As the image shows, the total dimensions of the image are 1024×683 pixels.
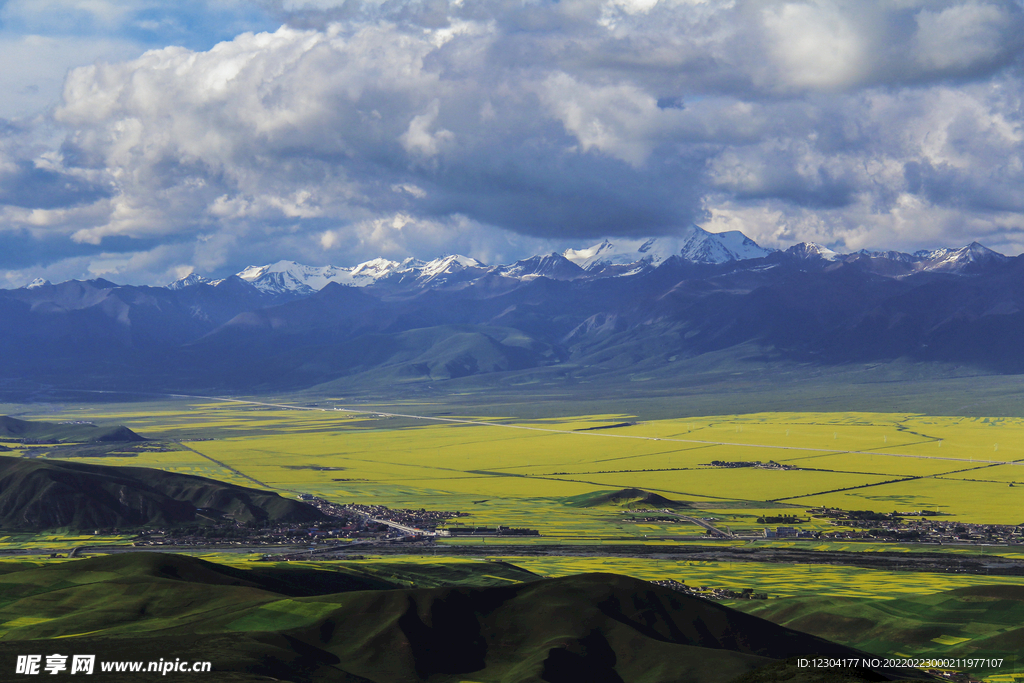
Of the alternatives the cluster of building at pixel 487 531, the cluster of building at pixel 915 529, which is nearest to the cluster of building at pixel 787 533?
the cluster of building at pixel 915 529

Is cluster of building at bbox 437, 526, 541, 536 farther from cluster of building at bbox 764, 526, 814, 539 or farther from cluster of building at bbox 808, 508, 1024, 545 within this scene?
cluster of building at bbox 808, 508, 1024, 545

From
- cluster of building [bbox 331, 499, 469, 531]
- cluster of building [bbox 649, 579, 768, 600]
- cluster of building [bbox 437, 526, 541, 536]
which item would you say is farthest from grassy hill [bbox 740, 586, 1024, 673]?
cluster of building [bbox 331, 499, 469, 531]

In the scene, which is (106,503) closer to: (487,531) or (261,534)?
→ (261,534)

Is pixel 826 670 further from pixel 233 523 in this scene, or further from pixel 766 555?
pixel 233 523

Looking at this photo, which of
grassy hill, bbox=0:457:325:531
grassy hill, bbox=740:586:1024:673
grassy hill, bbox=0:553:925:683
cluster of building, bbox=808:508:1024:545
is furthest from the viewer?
grassy hill, bbox=0:457:325:531

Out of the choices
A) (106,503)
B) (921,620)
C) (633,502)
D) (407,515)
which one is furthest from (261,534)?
(921,620)

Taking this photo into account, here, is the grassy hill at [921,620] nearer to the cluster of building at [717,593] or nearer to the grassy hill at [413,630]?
the cluster of building at [717,593]
